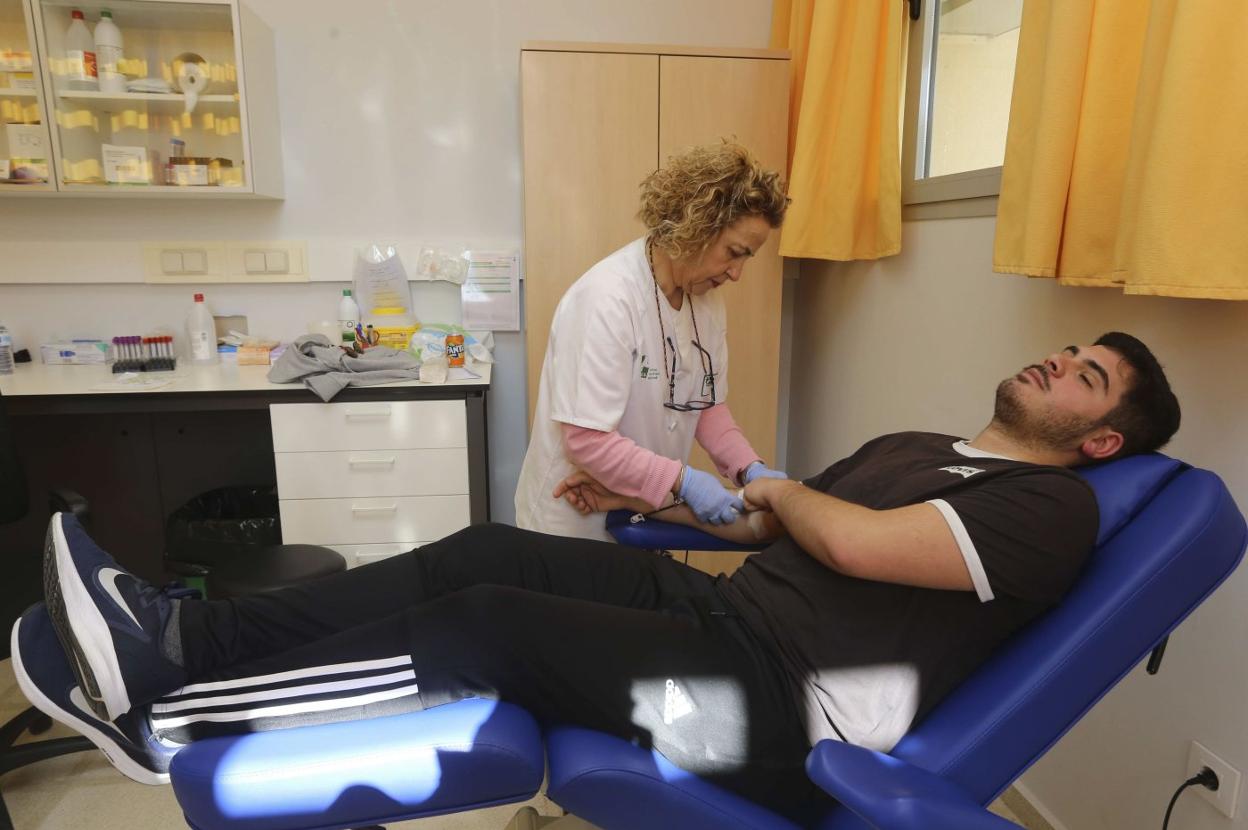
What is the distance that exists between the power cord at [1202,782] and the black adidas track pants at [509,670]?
753 mm

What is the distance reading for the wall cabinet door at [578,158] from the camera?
90.8 inches

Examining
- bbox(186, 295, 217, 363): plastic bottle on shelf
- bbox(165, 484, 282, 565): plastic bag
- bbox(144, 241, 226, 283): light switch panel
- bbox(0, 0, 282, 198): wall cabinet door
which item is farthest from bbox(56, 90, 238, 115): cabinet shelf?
bbox(165, 484, 282, 565): plastic bag

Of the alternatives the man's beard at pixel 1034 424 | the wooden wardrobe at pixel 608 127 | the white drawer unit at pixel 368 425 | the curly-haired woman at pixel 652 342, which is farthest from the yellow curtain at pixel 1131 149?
the white drawer unit at pixel 368 425

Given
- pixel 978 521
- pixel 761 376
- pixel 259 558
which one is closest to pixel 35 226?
pixel 259 558

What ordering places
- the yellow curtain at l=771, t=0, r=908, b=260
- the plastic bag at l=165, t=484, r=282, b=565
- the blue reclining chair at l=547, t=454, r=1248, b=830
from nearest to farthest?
the blue reclining chair at l=547, t=454, r=1248, b=830
the yellow curtain at l=771, t=0, r=908, b=260
the plastic bag at l=165, t=484, r=282, b=565

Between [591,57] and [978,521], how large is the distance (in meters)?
1.83

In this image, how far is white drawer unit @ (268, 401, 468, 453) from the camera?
7.18 feet

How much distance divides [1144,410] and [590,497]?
0.94m

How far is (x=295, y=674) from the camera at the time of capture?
114cm

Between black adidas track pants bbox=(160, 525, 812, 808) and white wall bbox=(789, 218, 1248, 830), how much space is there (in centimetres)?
76

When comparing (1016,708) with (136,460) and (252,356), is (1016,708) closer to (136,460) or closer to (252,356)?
(252,356)

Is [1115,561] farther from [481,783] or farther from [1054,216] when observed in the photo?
[481,783]

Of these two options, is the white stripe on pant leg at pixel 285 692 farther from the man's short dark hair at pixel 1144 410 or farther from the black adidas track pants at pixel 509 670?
the man's short dark hair at pixel 1144 410

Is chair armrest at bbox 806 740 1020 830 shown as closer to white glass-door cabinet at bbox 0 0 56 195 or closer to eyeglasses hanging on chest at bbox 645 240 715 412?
eyeglasses hanging on chest at bbox 645 240 715 412
